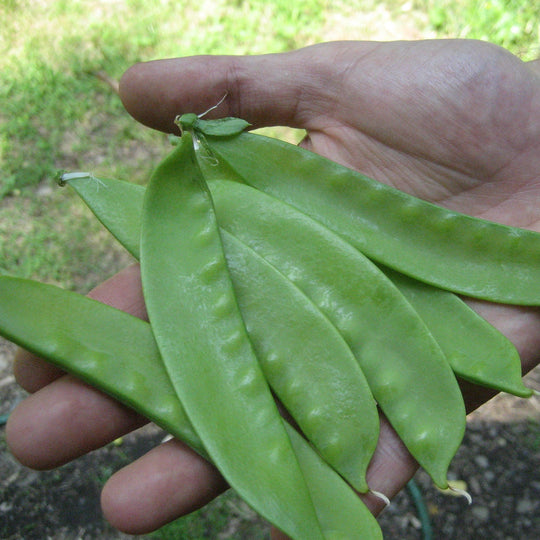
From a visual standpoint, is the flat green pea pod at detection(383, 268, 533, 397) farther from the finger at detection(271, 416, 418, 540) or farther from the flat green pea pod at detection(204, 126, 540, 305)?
the finger at detection(271, 416, 418, 540)

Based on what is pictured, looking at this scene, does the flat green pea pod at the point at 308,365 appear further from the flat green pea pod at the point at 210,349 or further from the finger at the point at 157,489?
the finger at the point at 157,489

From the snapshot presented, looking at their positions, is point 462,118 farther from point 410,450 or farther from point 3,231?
point 3,231

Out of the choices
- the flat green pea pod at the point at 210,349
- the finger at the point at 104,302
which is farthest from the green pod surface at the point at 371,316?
the finger at the point at 104,302

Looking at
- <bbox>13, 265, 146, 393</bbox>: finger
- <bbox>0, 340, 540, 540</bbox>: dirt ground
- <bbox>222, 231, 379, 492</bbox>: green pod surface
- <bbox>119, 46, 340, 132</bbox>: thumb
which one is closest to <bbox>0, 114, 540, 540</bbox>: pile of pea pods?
<bbox>222, 231, 379, 492</bbox>: green pod surface

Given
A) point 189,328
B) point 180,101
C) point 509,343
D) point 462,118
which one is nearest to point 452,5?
point 462,118

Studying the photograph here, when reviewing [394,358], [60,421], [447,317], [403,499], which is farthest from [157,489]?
[403,499]

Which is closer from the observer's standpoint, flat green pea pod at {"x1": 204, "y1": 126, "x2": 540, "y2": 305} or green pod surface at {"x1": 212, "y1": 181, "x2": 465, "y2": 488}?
green pod surface at {"x1": 212, "y1": 181, "x2": 465, "y2": 488}
